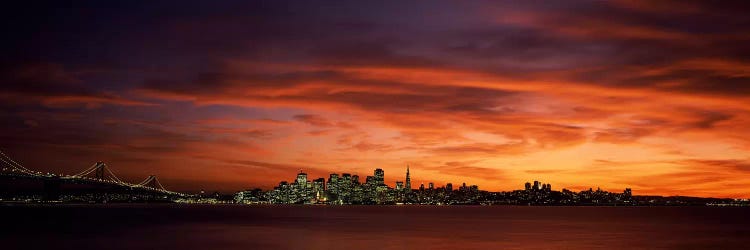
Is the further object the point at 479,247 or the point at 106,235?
the point at 106,235

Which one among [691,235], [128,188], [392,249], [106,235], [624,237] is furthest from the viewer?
[128,188]

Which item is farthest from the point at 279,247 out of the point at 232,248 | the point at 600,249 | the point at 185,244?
the point at 600,249

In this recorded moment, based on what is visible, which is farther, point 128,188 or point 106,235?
point 128,188

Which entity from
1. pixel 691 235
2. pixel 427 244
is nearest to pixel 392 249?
pixel 427 244

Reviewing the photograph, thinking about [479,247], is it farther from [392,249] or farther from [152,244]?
[152,244]

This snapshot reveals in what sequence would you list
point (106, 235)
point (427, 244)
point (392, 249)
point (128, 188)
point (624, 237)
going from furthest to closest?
point (128, 188) < point (624, 237) < point (106, 235) < point (427, 244) < point (392, 249)

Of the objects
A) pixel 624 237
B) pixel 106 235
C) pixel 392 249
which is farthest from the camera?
pixel 624 237

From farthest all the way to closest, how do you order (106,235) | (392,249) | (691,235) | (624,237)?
(691,235) → (624,237) → (106,235) → (392,249)

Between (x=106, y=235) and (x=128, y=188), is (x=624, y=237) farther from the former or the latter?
(x=128, y=188)
